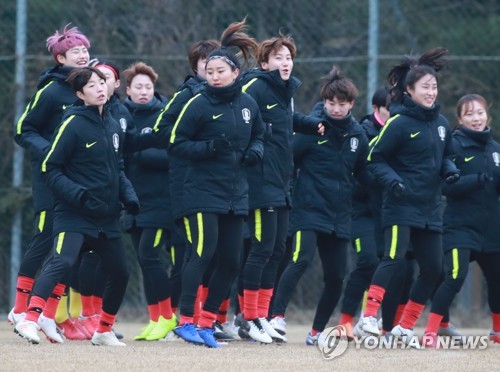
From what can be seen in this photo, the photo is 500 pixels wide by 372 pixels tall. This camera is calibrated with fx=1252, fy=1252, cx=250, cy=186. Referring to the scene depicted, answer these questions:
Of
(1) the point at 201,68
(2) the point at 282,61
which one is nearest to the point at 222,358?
(2) the point at 282,61

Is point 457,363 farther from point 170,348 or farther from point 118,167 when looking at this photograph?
point 118,167

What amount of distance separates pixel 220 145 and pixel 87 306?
6.09 feet

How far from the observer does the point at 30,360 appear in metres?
6.51

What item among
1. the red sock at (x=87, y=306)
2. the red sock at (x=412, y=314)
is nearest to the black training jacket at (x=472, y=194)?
the red sock at (x=412, y=314)

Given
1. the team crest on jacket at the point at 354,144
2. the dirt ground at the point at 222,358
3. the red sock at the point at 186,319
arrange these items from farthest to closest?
the team crest on jacket at the point at 354,144, the red sock at the point at 186,319, the dirt ground at the point at 222,358

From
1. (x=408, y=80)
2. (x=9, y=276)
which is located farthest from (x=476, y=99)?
(x=9, y=276)

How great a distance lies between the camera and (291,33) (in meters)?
11.0

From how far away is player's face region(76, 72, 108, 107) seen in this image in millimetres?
7418

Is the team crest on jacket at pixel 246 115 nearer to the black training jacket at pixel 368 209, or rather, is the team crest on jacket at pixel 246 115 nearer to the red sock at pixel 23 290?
the black training jacket at pixel 368 209

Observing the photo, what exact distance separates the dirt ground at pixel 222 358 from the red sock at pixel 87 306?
26.2 inches

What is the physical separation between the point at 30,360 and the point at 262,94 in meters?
2.55

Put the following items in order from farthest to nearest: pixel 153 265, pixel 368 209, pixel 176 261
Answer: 1. pixel 368 209
2. pixel 176 261
3. pixel 153 265

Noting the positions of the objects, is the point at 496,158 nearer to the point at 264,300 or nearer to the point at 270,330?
the point at 264,300

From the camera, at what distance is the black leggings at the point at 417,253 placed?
8.03m
